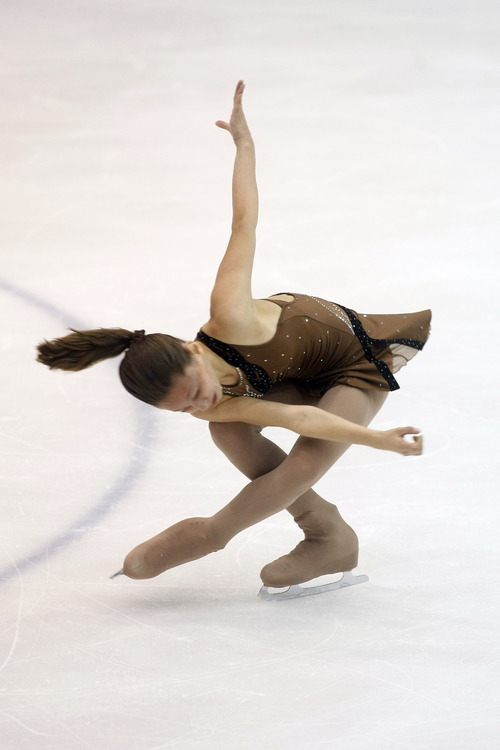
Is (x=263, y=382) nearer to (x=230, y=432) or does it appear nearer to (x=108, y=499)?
(x=230, y=432)

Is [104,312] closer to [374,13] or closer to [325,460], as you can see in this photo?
[325,460]

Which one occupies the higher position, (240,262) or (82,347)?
(240,262)

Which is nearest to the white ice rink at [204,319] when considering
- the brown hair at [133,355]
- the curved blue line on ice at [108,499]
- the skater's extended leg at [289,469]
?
the curved blue line on ice at [108,499]

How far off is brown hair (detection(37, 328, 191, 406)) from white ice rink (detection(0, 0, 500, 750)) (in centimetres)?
61

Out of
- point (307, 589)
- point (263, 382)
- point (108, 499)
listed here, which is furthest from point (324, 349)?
point (108, 499)

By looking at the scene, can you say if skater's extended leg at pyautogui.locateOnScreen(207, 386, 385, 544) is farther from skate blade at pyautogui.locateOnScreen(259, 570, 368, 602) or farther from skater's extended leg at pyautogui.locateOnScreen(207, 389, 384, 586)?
skate blade at pyautogui.locateOnScreen(259, 570, 368, 602)

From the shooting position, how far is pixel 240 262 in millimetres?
2293

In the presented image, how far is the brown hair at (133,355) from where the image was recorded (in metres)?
2.18

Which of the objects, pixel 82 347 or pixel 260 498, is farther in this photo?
pixel 260 498

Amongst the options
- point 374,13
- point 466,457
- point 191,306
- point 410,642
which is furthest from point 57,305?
point 374,13

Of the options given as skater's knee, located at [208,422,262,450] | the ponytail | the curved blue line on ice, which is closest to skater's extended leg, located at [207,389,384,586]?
skater's knee, located at [208,422,262,450]

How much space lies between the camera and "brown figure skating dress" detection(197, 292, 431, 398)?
7.81 ft

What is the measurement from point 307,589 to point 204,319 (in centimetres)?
189

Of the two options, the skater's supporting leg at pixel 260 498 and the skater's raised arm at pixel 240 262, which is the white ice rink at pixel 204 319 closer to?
the skater's supporting leg at pixel 260 498
